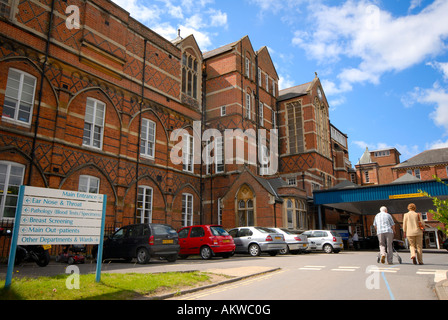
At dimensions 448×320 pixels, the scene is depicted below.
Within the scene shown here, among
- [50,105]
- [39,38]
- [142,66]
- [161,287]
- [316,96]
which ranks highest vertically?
[316,96]

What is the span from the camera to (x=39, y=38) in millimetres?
16688

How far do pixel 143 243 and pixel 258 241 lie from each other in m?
6.66

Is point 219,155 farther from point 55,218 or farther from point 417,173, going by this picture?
point 417,173

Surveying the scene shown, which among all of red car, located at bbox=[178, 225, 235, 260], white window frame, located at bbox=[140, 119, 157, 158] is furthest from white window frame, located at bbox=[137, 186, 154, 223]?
red car, located at bbox=[178, 225, 235, 260]

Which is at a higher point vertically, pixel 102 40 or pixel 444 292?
pixel 102 40

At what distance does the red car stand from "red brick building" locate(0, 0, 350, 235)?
513cm

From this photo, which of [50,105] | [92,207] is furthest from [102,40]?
[92,207]

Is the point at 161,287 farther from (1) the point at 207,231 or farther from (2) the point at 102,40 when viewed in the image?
(2) the point at 102,40

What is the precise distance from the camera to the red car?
15039mm

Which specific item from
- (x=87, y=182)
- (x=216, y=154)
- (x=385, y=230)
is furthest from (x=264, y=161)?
(x=385, y=230)

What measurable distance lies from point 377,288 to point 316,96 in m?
33.0

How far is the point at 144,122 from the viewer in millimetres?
22203

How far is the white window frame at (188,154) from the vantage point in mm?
25391

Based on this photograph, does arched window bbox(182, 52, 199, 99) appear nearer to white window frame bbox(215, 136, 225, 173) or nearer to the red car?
white window frame bbox(215, 136, 225, 173)
